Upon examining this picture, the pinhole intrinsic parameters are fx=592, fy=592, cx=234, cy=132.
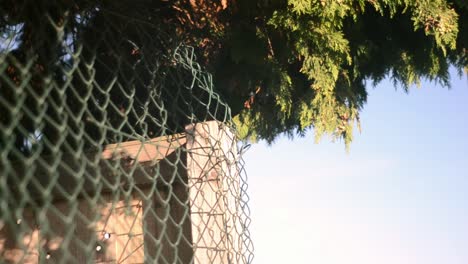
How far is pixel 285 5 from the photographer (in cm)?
279

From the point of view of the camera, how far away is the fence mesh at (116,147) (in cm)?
188

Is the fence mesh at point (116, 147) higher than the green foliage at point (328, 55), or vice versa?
the green foliage at point (328, 55)

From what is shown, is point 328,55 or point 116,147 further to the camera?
point 328,55

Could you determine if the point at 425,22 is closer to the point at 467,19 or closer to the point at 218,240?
the point at 467,19

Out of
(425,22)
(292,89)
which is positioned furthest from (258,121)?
(425,22)

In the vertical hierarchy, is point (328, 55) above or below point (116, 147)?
above

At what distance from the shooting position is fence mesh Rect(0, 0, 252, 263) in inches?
73.9

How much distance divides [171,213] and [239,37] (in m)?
1.04

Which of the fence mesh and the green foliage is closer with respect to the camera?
the fence mesh

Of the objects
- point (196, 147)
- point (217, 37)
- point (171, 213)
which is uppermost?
point (217, 37)

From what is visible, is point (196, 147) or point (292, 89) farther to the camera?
point (292, 89)

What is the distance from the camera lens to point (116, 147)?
1.97 m

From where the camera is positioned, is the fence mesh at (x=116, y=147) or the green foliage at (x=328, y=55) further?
the green foliage at (x=328, y=55)

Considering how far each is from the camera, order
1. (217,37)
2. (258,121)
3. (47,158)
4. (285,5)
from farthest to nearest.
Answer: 1. (258,121)
2. (217,37)
3. (285,5)
4. (47,158)
